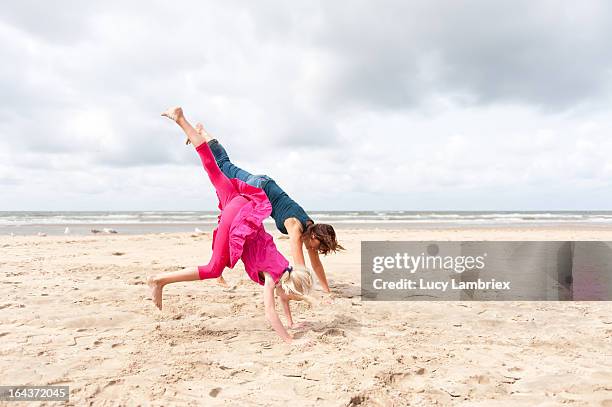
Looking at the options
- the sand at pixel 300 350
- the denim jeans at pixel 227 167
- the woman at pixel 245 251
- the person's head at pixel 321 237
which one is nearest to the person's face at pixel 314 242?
the person's head at pixel 321 237

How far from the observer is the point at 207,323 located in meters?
4.23

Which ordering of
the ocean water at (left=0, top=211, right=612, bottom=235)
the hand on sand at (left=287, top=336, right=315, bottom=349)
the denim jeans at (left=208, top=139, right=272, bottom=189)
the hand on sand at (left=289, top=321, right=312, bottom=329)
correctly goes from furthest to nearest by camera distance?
the ocean water at (left=0, top=211, right=612, bottom=235) → the denim jeans at (left=208, top=139, right=272, bottom=189) → the hand on sand at (left=289, top=321, right=312, bottom=329) → the hand on sand at (left=287, top=336, right=315, bottom=349)

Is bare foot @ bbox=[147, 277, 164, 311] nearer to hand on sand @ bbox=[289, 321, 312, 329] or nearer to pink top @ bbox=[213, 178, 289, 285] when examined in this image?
pink top @ bbox=[213, 178, 289, 285]

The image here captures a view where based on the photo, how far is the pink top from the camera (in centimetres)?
365

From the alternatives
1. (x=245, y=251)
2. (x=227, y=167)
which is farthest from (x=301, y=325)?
(x=227, y=167)

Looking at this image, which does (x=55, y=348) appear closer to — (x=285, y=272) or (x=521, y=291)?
(x=285, y=272)

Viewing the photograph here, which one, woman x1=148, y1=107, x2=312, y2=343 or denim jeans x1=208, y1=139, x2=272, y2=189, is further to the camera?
denim jeans x1=208, y1=139, x2=272, y2=189

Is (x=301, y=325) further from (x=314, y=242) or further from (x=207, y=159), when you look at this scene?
(x=207, y=159)

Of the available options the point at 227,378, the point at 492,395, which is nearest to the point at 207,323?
the point at 227,378

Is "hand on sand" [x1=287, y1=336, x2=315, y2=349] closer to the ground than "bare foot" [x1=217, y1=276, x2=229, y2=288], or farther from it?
closer to the ground

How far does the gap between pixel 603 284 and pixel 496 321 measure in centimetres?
249

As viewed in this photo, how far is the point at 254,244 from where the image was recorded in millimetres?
3787

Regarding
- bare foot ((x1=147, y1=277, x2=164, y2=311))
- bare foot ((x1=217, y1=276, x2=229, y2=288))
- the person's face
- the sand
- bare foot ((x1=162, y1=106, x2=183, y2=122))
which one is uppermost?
bare foot ((x1=162, y1=106, x2=183, y2=122))

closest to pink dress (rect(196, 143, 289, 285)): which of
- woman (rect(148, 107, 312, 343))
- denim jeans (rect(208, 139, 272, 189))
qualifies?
woman (rect(148, 107, 312, 343))
